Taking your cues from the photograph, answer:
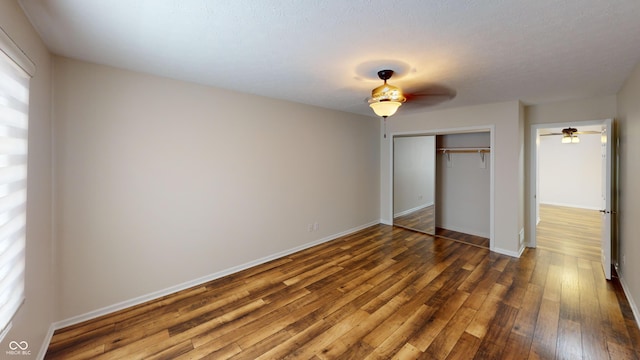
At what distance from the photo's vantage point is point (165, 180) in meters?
2.84

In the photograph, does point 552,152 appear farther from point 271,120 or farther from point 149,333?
point 149,333

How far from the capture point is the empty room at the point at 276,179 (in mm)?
1690

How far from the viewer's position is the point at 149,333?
7.43ft

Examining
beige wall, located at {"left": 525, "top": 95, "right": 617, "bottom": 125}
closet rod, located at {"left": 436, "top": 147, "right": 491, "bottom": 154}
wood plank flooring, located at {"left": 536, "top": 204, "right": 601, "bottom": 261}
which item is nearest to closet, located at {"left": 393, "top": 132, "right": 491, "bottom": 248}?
closet rod, located at {"left": 436, "top": 147, "right": 491, "bottom": 154}

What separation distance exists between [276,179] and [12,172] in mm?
2641

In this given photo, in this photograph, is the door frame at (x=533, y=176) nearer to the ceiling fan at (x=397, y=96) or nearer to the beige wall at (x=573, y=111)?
the beige wall at (x=573, y=111)

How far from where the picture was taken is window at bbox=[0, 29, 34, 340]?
1360mm

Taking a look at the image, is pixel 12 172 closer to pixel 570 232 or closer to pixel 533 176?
pixel 533 176

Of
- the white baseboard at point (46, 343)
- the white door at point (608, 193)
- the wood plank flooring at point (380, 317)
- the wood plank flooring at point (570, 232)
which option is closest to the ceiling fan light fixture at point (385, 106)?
the wood plank flooring at point (380, 317)

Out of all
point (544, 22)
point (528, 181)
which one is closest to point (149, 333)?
point (544, 22)

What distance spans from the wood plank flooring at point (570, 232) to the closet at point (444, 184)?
108 cm

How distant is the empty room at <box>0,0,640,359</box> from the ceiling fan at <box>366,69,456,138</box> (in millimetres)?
48

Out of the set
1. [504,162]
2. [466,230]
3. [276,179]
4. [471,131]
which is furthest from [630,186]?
[276,179]

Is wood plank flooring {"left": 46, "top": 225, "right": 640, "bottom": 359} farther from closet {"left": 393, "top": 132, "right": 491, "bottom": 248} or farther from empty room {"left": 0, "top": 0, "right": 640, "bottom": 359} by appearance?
closet {"left": 393, "top": 132, "right": 491, "bottom": 248}
